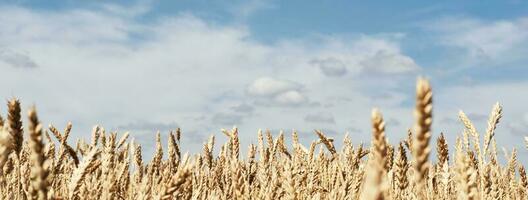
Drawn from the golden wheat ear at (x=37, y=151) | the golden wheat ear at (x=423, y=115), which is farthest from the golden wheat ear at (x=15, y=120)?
the golden wheat ear at (x=423, y=115)

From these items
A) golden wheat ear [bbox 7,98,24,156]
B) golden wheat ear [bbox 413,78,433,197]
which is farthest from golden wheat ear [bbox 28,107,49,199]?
golden wheat ear [bbox 413,78,433,197]

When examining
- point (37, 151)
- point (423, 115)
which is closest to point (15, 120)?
point (37, 151)

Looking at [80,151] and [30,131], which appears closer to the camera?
[30,131]

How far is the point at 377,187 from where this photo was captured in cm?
89

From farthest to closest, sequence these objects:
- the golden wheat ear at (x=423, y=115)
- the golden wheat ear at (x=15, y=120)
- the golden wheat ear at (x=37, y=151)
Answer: the golden wheat ear at (x=15, y=120), the golden wheat ear at (x=37, y=151), the golden wheat ear at (x=423, y=115)

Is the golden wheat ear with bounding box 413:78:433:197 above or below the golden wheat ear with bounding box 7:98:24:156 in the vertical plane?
below

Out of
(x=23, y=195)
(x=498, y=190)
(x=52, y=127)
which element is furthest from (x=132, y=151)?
(x=498, y=190)

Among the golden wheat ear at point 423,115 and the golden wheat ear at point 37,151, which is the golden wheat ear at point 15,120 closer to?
the golden wheat ear at point 37,151

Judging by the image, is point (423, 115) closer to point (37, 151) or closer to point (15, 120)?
point (37, 151)

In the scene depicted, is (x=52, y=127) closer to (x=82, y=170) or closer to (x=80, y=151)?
(x=80, y=151)

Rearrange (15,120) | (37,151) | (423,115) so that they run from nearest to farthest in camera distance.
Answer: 1. (423,115)
2. (37,151)
3. (15,120)

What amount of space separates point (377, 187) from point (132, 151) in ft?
11.5

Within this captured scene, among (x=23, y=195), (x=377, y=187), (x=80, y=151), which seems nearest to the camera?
(x=377, y=187)

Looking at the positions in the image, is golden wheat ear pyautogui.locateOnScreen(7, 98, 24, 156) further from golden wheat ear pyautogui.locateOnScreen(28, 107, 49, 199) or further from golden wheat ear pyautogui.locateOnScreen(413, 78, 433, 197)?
golden wheat ear pyautogui.locateOnScreen(413, 78, 433, 197)
